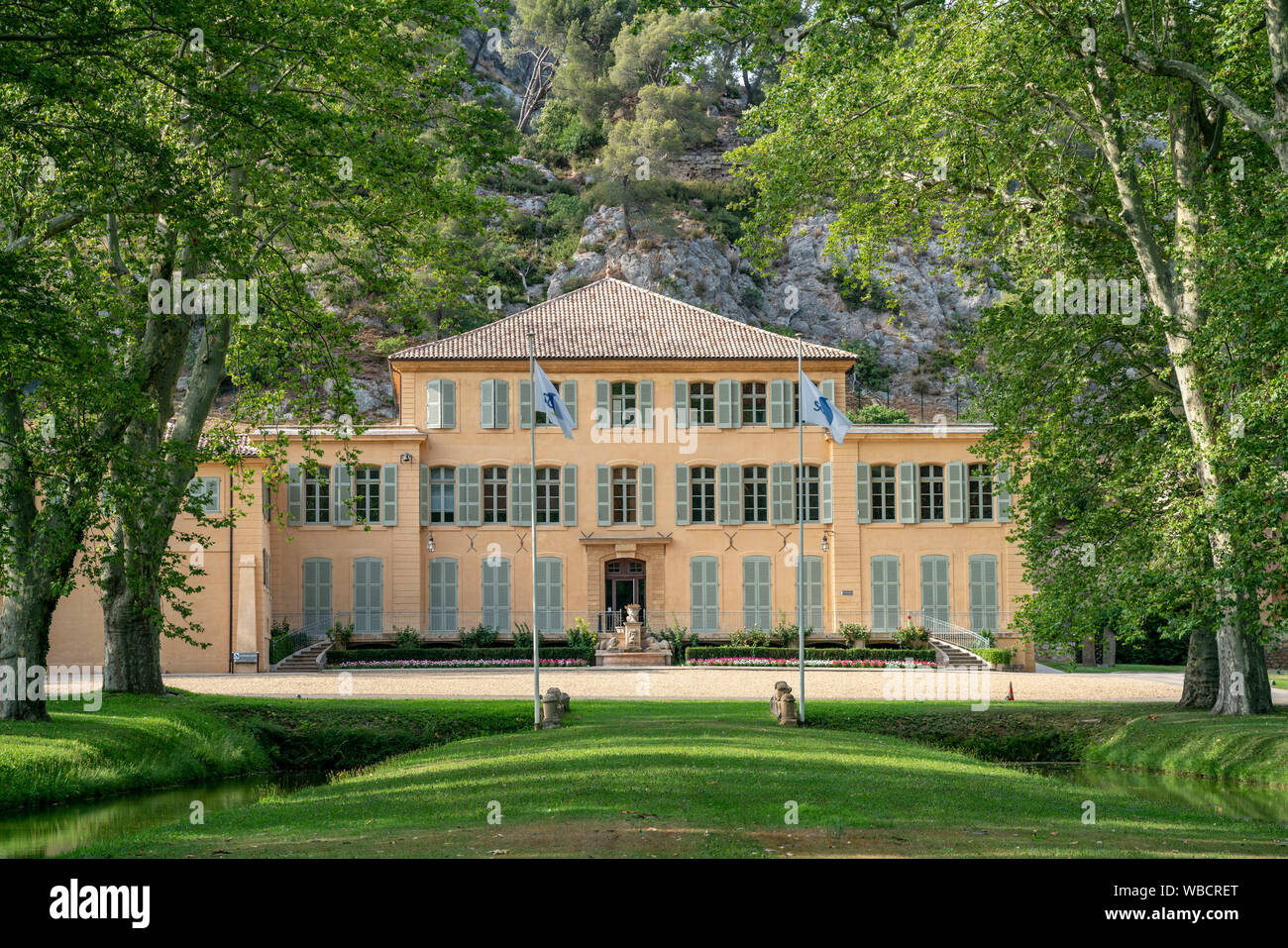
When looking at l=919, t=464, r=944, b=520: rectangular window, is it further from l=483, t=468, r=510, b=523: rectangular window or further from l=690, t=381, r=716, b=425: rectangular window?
l=483, t=468, r=510, b=523: rectangular window

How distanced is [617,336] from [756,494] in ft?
22.4

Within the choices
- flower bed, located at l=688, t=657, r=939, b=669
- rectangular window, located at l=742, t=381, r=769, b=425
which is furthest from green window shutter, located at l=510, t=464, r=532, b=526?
flower bed, located at l=688, t=657, r=939, b=669

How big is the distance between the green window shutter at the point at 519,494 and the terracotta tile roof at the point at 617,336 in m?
3.55

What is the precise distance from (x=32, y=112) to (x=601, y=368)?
26.8 metres

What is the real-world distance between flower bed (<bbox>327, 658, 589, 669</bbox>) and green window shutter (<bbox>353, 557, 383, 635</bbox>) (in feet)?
12.8

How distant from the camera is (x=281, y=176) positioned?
17.3 m

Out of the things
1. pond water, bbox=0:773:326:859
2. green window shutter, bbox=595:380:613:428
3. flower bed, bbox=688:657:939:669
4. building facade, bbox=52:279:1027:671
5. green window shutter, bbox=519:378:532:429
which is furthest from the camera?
green window shutter, bbox=595:380:613:428

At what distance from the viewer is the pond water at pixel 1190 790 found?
12898 millimetres

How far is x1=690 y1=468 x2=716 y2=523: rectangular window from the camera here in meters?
38.9

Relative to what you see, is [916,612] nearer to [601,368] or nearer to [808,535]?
[808,535]

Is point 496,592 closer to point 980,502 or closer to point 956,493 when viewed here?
point 956,493

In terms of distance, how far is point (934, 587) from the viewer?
37.8 metres

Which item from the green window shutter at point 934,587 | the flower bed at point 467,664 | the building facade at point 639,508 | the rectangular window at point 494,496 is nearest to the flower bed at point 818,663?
the building facade at point 639,508
